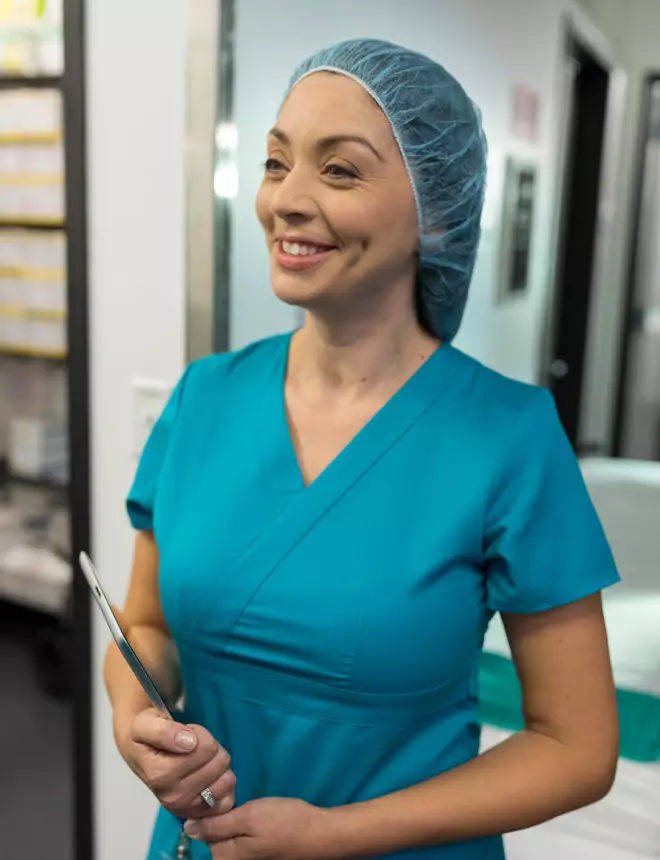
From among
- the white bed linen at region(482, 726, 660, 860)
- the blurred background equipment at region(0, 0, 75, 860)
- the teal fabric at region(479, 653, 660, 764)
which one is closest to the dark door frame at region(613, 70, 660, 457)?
the teal fabric at region(479, 653, 660, 764)

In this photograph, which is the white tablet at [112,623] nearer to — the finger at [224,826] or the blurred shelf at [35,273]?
the finger at [224,826]

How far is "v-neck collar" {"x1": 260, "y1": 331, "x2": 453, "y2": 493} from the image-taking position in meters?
0.78

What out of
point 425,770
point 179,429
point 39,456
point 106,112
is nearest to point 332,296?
point 179,429

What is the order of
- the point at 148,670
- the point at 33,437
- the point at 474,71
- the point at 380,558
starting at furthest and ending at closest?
the point at 33,437 → the point at 474,71 → the point at 148,670 → the point at 380,558

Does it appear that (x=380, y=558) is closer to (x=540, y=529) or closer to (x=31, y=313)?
(x=540, y=529)

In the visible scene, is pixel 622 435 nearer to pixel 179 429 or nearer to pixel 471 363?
pixel 471 363

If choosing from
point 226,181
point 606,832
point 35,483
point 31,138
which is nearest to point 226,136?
point 226,181

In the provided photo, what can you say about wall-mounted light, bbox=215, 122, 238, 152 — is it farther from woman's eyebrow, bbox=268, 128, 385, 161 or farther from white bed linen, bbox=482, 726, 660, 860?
white bed linen, bbox=482, 726, 660, 860

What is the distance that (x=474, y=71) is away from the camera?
109 cm

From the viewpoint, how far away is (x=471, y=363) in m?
0.84

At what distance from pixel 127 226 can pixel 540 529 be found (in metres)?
0.81

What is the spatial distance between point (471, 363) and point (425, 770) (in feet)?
1.31

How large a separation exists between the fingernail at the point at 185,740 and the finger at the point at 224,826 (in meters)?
0.10

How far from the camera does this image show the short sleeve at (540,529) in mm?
728
